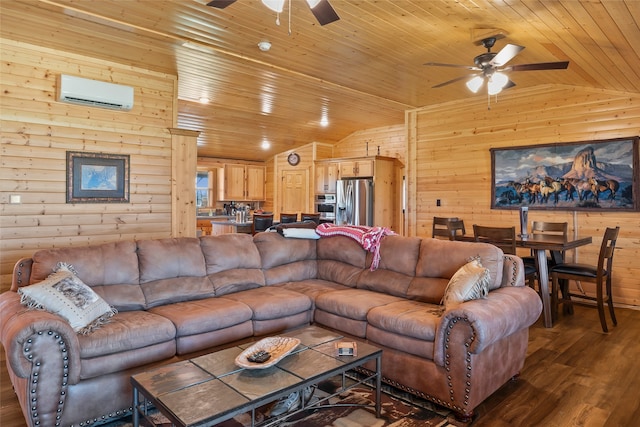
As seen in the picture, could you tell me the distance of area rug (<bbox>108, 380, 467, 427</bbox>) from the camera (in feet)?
7.90

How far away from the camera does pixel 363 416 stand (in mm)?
2494

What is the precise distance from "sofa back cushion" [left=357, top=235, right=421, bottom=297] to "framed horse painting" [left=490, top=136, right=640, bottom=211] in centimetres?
288

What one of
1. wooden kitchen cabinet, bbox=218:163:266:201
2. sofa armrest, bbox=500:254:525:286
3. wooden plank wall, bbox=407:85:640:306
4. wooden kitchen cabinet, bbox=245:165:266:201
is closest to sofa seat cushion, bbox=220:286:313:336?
sofa armrest, bbox=500:254:525:286

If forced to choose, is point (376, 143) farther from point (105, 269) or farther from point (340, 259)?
point (105, 269)

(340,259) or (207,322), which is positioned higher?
(340,259)

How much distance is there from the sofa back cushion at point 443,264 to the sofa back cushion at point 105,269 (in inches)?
88.7

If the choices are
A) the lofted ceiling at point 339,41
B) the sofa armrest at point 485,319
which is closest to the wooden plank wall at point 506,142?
the lofted ceiling at point 339,41

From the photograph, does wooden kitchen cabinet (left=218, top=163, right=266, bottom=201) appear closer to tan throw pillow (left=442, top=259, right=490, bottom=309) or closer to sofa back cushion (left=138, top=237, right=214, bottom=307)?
sofa back cushion (left=138, top=237, right=214, bottom=307)

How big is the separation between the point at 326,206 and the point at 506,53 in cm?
557

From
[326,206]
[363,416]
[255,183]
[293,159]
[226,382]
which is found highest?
[293,159]

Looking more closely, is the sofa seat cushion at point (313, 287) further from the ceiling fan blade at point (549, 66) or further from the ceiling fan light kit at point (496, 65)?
the ceiling fan blade at point (549, 66)

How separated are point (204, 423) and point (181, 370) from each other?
0.51 meters

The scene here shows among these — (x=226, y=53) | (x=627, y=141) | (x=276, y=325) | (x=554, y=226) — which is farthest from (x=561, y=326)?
(x=226, y=53)

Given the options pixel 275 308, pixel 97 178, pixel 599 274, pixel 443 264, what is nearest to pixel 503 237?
pixel 599 274
